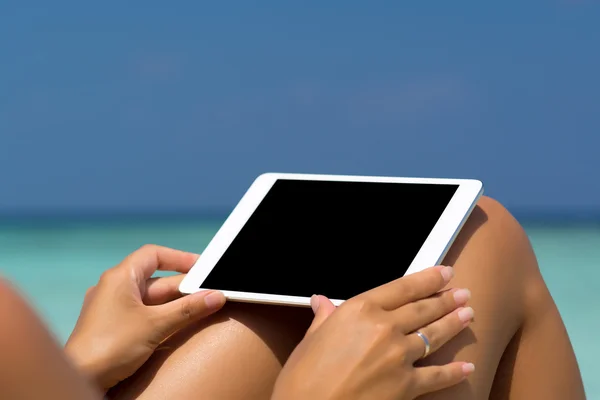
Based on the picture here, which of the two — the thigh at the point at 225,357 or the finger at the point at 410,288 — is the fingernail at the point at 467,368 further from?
the thigh at the point at 225,357

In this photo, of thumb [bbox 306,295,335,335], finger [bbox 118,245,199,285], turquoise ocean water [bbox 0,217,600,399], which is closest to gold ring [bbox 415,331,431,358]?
thumb [bbox 306,295,335,335]

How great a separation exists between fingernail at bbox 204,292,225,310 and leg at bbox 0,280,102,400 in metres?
0.60

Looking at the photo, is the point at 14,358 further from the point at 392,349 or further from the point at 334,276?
the point at 334,276

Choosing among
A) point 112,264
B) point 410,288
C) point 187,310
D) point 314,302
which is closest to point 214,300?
point 187,310

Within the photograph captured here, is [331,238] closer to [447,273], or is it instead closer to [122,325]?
[447,273]

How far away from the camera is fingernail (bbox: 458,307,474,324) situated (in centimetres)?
84

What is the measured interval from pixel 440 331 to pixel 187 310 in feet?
1.10

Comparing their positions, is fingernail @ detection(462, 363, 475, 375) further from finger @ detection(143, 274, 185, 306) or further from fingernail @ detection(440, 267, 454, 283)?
finger @ detection(143, 274, 185, 306)

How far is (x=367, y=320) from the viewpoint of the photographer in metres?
0.77

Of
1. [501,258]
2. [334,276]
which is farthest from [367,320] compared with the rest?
[501,258]

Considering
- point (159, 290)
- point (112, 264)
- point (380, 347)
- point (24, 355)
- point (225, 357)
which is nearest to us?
point (24, 355)

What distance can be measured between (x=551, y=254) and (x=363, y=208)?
9.16 meters

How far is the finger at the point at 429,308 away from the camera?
0.80 metres

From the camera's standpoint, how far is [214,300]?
3.17 ft
